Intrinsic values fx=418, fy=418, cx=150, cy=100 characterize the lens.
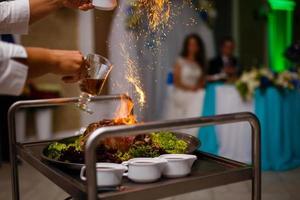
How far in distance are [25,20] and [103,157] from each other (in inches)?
27.5

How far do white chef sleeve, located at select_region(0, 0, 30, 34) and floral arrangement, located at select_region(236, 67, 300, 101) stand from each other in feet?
8.86

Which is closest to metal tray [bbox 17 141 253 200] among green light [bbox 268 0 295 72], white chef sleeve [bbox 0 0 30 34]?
white chef sleeve [bbox 0 0 30 34]

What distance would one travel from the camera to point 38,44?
546 cm

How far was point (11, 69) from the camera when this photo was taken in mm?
1554

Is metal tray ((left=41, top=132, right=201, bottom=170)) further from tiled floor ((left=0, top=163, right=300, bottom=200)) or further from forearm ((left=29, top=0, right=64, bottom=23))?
tiled floor ((left=0, top=163, right=300, bottom=200))

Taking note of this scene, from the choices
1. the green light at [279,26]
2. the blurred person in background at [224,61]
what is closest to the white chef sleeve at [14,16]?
the blurred person in background at [224,61]

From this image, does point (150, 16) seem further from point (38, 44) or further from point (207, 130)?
point (38, 44)

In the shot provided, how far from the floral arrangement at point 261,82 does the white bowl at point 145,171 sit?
2.83m

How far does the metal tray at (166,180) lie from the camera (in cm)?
126

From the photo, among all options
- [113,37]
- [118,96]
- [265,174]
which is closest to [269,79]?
[265,174]

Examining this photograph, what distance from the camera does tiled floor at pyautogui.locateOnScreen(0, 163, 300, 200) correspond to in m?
3.31

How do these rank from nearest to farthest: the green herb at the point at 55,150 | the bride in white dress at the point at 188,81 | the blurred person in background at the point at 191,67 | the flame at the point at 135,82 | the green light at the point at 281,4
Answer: the green herb at the point at 55,150 < the flame at the point at 135,82 < the bride in white dress at the point at 188,81 < the blurred person in background at the point at 191,67 < the green light at the point at 281,4

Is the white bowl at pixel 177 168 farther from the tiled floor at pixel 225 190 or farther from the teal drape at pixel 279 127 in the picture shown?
the teal drape at pixel 279 127

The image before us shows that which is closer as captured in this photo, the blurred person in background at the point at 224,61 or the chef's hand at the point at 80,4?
the chef's hand at the point at 80,4
